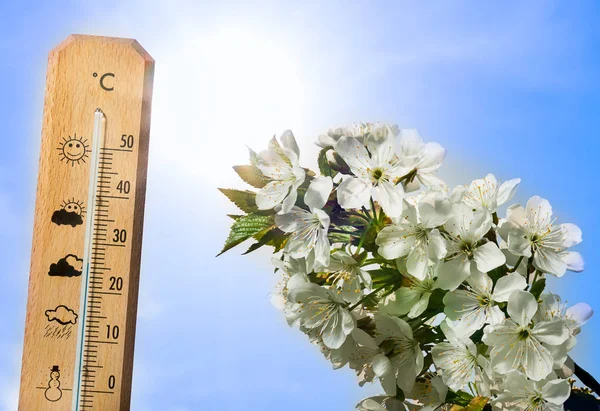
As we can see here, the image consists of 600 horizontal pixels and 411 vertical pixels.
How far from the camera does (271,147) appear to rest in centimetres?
111

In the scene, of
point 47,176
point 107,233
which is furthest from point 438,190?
point 47,176

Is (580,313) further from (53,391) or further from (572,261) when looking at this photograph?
(53,391)

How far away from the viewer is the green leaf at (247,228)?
3.53 ft

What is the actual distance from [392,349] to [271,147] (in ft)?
1.26

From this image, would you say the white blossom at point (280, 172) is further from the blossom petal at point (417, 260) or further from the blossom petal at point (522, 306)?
the blossom petal at point (522, 306)

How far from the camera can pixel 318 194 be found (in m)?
1.00

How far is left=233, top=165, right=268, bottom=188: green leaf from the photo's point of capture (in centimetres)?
112

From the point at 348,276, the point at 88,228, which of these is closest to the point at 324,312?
the point at 348,276

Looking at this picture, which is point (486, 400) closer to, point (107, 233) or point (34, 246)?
point (107, 233)

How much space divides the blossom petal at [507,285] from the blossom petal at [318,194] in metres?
0.29

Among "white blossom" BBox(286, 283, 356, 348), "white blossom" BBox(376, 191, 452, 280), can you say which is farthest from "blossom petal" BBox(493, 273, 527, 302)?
"white blossom" BBox(286, 283, 356, 348)

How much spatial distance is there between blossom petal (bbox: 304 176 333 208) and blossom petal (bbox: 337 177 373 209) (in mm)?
18

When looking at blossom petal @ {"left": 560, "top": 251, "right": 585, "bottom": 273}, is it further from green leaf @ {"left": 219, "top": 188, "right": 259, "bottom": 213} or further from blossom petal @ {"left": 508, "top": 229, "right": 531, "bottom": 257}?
green leaf @ {"left": 219, "top": 188, "right": 259, "bottom": 213}

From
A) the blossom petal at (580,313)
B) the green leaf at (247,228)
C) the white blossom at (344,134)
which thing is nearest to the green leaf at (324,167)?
the white blossom at (344,134)
